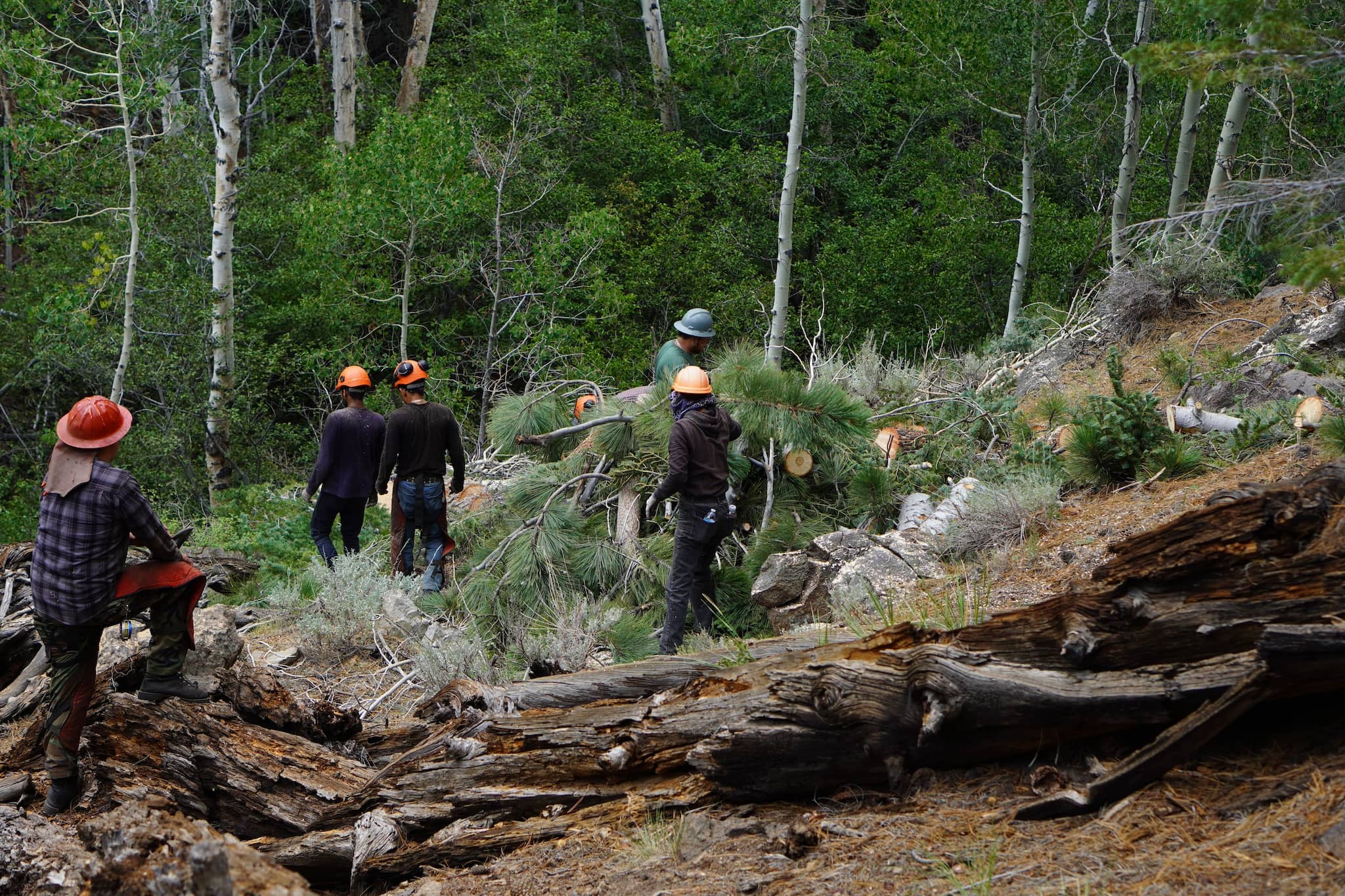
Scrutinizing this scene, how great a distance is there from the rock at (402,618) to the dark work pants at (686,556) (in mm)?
1770

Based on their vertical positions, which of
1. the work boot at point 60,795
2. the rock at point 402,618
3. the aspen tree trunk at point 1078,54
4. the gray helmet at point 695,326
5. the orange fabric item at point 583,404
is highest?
the aspen tree trunk at point 1078,54

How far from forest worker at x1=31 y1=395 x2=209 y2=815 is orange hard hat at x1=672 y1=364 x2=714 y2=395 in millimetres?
3305

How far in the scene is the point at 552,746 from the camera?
15.8 feet

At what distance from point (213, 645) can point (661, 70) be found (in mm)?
19852

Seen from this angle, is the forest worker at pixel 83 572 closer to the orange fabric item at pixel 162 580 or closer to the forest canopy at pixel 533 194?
the orange fabric item at pixel 162 580

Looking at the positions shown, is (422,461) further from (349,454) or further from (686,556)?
(686,556)

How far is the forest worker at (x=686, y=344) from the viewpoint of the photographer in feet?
29.2

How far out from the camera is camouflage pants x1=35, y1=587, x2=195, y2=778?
5.28 metres

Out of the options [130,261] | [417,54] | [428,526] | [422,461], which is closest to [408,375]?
[422,461]

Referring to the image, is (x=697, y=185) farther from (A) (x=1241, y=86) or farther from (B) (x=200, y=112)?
(A) (x=1241, y=86)

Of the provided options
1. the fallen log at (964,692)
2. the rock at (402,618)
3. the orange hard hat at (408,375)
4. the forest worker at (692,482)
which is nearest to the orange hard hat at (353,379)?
the orange hard hat at (408,375)

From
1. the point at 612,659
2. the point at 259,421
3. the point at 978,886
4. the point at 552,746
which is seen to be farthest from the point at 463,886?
the point at 259,421

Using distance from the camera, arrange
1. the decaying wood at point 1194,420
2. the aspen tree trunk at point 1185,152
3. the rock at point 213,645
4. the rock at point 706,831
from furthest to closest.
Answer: the aspen tree trunk at point 1185,152, the decaying wood at point 1194,420, the rock at point 213,645, the rock at point 706,831

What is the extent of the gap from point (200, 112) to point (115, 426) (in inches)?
691
